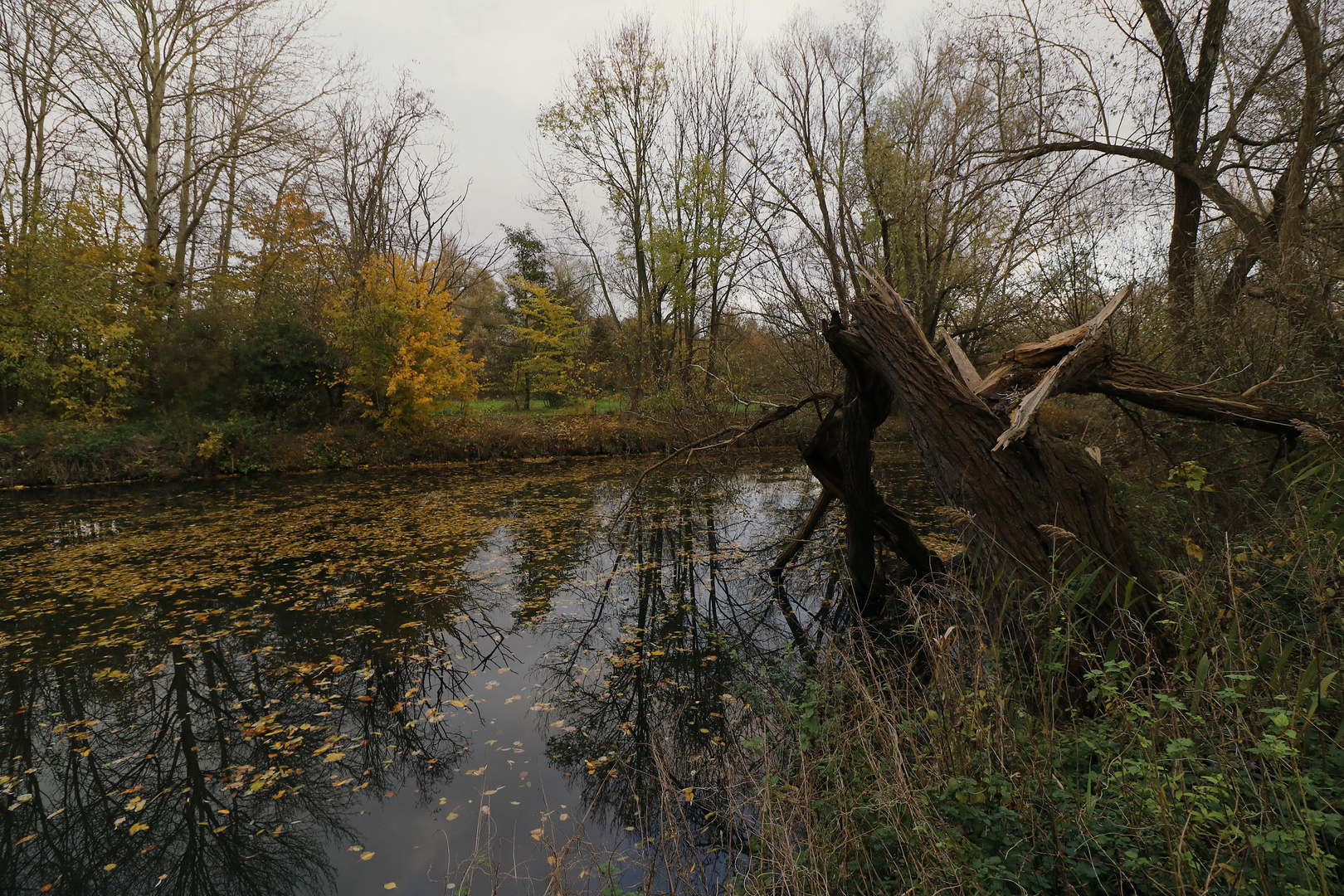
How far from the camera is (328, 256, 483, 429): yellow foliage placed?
16.2 m

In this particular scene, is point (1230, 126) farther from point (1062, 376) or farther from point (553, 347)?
point (553, 347)

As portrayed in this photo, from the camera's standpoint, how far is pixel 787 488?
1251 centimetres

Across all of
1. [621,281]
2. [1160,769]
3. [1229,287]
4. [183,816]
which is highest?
[621,281]

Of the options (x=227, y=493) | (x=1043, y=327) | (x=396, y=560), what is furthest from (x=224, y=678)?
(x=1043, y=327)

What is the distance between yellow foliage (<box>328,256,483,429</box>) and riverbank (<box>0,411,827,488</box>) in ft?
2.99

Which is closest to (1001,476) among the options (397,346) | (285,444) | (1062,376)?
(1062,376)

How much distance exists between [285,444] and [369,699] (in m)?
14.1

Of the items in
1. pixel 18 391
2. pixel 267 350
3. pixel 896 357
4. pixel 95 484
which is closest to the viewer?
pixel 896 357

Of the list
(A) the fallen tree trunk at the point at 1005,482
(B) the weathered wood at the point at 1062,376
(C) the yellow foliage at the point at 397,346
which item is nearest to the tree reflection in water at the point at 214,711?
(A) the fallen tree trunk at the point at 1005,482

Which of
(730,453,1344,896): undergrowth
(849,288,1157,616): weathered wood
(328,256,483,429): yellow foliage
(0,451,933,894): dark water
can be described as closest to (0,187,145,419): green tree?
(328,256,483,429): yellow foliage

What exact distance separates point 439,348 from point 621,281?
739cm

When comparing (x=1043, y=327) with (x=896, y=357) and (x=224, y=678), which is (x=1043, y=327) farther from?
(x=224, y=678)

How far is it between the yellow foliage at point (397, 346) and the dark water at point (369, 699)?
7.51 meters

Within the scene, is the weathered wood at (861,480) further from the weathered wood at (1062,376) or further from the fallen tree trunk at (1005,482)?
the weathered wood at (1062,376)
